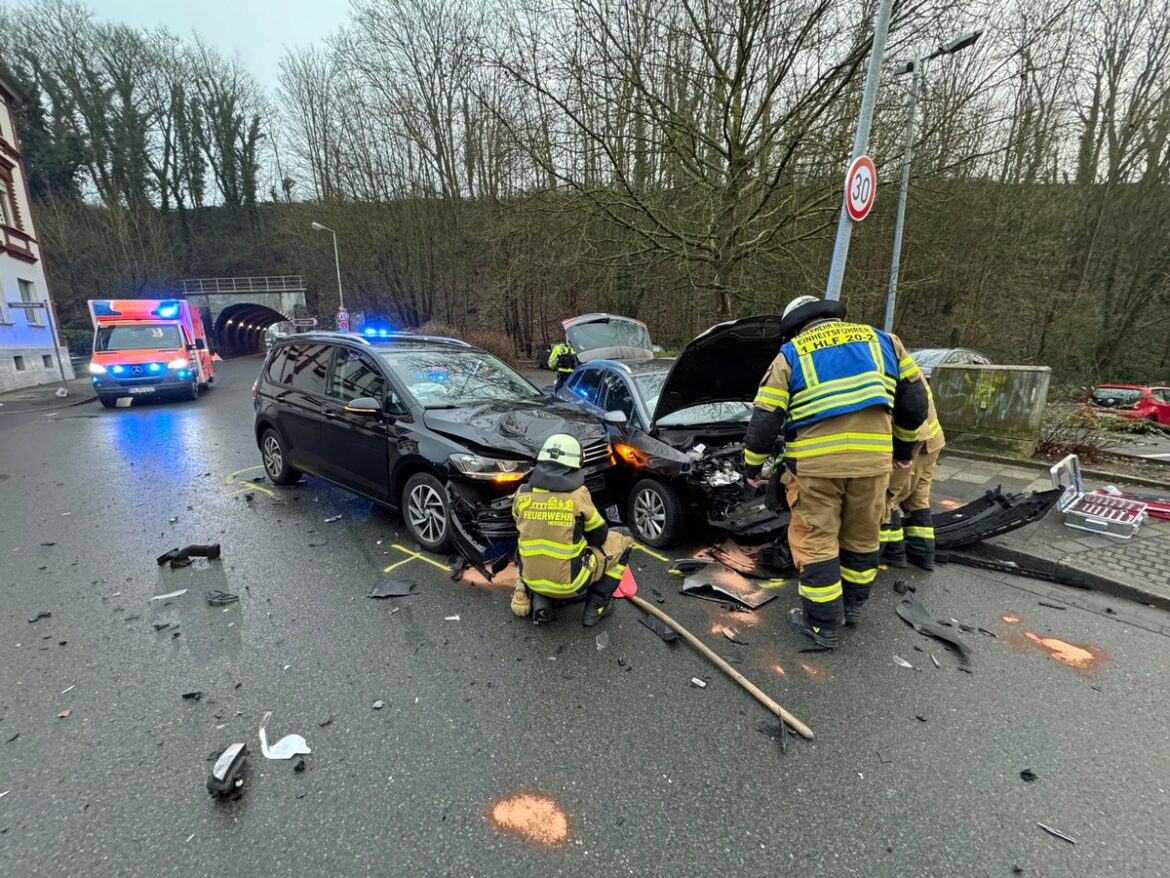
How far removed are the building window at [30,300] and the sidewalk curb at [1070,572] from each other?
26.9 meters

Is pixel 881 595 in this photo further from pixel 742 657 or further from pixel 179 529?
pixel 179 529

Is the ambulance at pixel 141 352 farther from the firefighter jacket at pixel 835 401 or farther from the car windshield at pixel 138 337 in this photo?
the firefighter jacket at pixel 835 401

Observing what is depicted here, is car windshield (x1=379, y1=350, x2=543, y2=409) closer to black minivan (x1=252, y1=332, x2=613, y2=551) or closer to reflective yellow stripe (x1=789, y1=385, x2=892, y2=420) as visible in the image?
black minivan (x1=252, y1=332, x2=613, y2=551)

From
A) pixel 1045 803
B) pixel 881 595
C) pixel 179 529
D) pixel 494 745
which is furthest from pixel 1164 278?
pixel 179 529

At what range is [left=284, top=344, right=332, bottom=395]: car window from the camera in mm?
5383

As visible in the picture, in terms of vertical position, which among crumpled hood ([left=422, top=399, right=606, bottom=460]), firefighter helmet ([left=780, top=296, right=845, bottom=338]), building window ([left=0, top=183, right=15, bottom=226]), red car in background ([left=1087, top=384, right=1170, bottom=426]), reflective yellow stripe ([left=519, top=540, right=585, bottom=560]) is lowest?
red car in background ([left=1087, top=384, right=1170, bottom=426])

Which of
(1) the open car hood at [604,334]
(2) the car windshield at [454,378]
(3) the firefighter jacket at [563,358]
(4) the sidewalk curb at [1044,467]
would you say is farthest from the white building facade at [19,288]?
(4) the sidewalk curb at [1044,467]

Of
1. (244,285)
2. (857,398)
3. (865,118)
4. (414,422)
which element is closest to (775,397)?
(857,398)

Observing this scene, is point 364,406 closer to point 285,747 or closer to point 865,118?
point 285,747

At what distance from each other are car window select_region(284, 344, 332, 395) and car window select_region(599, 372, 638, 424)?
286cm

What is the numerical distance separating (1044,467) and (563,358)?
856cm

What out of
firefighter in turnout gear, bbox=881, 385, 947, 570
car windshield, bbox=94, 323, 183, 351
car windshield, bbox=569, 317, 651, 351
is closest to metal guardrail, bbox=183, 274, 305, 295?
car windshield, bbox=94, 323, 183, 351

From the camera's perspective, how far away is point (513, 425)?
14.7 feet

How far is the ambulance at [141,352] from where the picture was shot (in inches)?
509
